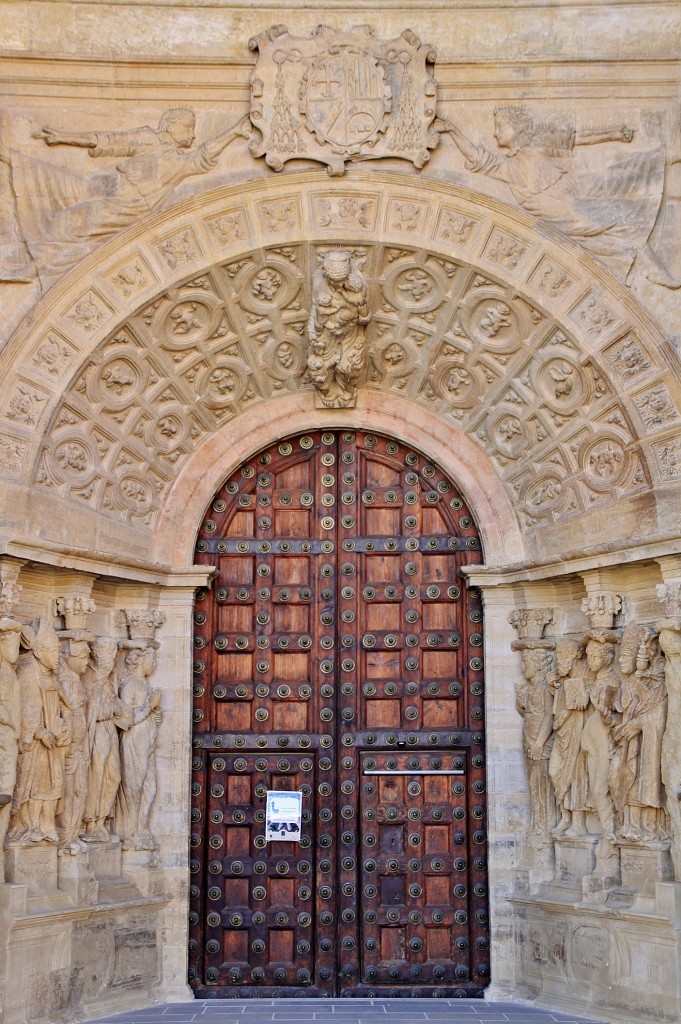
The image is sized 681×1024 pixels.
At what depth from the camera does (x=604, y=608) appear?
28.0 ft

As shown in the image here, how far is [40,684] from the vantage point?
8203 mm

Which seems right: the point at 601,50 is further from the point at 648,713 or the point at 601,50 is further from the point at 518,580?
the point at 648,713

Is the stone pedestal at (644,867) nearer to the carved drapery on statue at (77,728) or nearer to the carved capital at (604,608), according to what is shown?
the carved capital at (604,608)

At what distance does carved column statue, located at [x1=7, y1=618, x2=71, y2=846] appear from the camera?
8016mm

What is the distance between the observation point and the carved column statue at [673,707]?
25.6 ft

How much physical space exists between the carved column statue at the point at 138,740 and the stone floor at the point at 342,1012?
120cm

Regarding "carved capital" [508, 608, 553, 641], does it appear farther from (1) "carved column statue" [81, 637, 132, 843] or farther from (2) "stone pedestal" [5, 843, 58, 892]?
(2) "stone pedestal" [5, 843, 58, 892]

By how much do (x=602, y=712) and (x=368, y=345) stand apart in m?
3.37

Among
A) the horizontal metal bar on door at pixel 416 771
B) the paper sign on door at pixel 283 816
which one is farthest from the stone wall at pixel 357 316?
the paper sign on door at pixel 283 816

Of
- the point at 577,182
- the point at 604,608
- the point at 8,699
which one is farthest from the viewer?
the point at 577,182

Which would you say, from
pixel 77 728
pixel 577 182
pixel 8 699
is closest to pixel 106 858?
pixel 77 728

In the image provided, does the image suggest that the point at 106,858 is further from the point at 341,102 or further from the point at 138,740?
the point at 341,102

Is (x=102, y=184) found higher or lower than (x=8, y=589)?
higher

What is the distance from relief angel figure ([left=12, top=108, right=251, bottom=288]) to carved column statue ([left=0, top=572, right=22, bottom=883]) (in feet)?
7.53
